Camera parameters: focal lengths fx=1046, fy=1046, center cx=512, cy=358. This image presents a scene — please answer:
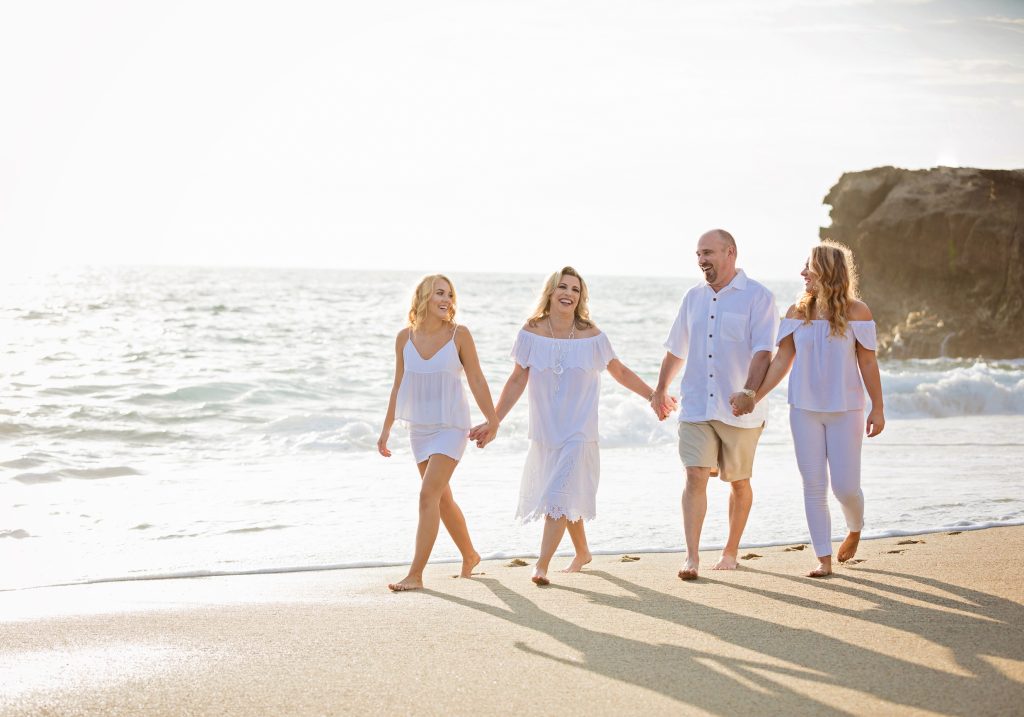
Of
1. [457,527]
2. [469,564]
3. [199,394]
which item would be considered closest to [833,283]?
[457,527]

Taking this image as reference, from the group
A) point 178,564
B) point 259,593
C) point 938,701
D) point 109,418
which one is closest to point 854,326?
point 938,701

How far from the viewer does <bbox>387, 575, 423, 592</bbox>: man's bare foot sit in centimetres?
593

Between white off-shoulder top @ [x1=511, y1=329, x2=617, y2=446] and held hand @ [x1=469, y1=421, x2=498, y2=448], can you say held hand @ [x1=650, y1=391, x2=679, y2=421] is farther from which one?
held hand @ [x1=469, y1=421, x2=498, y2=448]

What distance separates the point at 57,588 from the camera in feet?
20.8

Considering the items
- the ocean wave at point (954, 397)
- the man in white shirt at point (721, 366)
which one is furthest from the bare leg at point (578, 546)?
the ocean wave at point (954, 397)

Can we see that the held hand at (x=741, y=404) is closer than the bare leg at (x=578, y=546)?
Yes

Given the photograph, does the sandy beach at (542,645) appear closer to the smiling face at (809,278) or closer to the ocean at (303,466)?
the ocean at (303,466)

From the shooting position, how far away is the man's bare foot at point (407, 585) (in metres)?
5.93

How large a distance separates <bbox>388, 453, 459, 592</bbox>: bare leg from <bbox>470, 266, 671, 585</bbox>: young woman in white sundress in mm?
279

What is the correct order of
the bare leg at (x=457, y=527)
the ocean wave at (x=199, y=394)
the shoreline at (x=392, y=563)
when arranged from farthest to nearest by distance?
the ocean wave at (x=199, y=394), the shoreline at (x=392, y=563), the bare leg at (x=457, y=527)

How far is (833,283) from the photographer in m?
5.82

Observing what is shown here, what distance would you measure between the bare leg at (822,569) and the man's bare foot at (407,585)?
221cm

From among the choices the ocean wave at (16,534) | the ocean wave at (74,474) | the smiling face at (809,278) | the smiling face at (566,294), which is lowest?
the ocean wave at (74,474)

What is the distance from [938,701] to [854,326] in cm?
264
